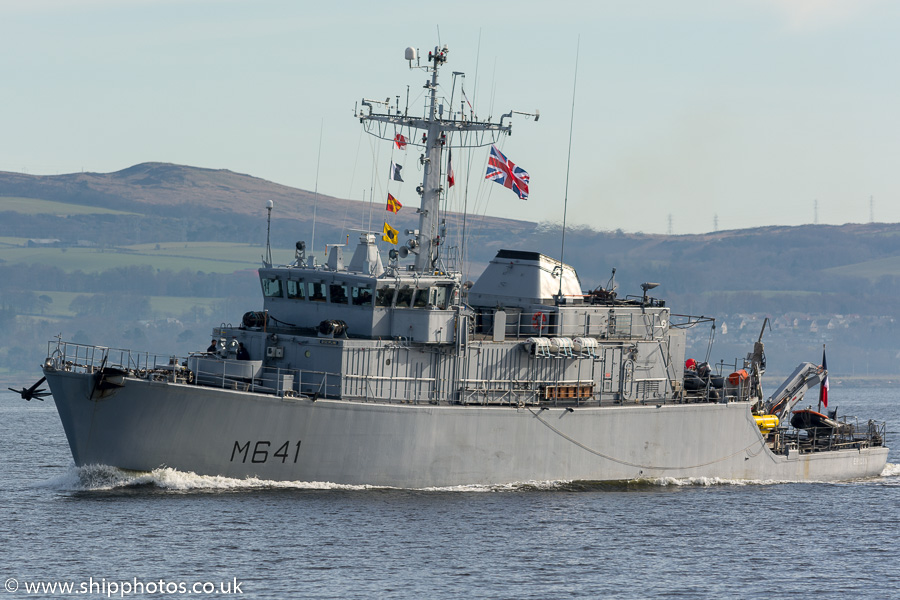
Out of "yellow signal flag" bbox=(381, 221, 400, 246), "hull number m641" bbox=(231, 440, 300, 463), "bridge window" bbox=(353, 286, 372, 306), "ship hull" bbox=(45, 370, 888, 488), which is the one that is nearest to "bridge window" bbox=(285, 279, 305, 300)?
"bridge window" bbox=(353, 286, 372, 306)

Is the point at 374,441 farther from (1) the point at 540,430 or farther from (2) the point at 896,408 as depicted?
(2) the point at 896,408

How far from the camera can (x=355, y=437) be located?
1193 inches

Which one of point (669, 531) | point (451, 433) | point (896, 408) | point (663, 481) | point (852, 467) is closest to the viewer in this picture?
point (669, 531)

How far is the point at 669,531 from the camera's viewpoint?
29.3 metres

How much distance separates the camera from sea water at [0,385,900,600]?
23.1 metres

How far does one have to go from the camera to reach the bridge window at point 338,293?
106 feet

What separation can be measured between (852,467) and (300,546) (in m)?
24.6

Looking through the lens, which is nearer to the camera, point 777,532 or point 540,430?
point 777,532

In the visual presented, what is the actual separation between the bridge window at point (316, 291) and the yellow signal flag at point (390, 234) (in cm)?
244

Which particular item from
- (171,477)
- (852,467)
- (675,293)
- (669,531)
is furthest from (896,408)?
(675,293)

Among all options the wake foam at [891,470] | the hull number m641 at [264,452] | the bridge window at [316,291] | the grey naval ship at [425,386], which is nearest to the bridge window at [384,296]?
the grey naval ship at [425,386]

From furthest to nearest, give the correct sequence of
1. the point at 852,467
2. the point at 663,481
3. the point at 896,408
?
the point at 896,408 < the point at 852,467 < the point at 663,481

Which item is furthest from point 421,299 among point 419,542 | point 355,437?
point 419,542

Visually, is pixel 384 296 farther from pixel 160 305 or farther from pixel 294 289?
pixel 160 305
